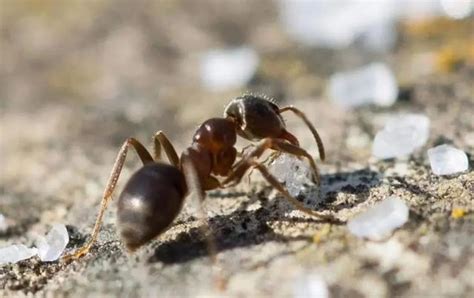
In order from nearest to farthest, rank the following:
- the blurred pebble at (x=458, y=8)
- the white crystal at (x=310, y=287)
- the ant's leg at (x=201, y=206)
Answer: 1. the white crystal at (x=310, y=287)
2. the ant's leg at (x=201, y=206)
3. the blurred pebble at (x=458, y=8)

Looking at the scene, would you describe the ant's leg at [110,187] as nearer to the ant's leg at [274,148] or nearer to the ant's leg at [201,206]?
the ant's leg at [201,206]

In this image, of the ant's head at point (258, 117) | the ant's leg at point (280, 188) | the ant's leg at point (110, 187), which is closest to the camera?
the ant's leg at point (280, 188)

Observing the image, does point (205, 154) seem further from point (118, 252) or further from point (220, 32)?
point (220, 32)

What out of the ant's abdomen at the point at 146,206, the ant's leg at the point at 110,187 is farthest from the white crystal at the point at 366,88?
the ant's abdomen at the point at 146,206

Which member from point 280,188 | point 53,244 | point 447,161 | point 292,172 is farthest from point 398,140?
point 53,244

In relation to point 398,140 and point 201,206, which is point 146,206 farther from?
point 398,140

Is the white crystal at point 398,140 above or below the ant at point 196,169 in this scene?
below

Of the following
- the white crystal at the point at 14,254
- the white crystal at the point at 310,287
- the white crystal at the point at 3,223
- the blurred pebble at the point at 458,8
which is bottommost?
the white crystal at the point at 310,287

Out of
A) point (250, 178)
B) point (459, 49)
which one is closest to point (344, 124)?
point (250, 178)

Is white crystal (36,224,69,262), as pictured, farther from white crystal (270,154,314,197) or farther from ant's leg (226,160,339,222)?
white crystal (270,154,314,197)
